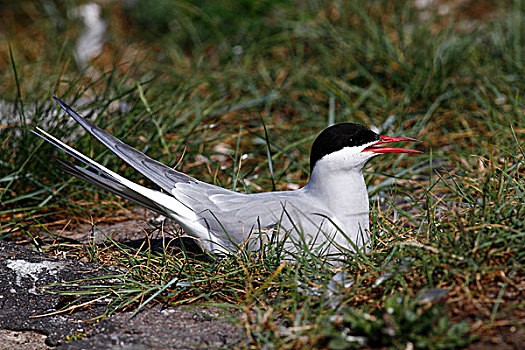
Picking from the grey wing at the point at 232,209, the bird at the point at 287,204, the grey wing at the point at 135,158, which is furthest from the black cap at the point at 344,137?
the grey wing at the point at 135,158

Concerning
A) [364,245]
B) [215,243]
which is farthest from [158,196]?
[364,245]

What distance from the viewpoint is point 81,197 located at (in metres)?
3.02

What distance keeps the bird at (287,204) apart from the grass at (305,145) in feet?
0.31

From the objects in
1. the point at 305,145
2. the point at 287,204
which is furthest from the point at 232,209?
the point at 305,145

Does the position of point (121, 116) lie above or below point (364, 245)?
above

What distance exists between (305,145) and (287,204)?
1.26 meters

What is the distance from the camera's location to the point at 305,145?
3.49 meters

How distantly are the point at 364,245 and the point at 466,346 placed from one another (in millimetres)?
569

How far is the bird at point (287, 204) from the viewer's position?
2191 mm

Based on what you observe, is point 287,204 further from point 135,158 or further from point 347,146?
point 135,158

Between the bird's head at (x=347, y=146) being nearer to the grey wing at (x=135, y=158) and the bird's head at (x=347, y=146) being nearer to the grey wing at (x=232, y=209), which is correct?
the grey wing at (x=232, y=209)

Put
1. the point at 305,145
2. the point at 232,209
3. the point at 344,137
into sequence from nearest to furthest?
the point at 344,137
the point at 232,209
the point at 305,145

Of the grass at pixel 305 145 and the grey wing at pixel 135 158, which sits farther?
the grey wing at pixel 135 158

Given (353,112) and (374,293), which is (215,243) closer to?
(374,293)
